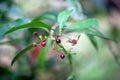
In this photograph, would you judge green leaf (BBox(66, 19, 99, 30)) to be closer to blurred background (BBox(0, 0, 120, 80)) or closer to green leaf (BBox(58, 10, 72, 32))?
green leaf (BBox(58, 10, 72, 32))

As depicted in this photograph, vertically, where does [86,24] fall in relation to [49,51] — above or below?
above

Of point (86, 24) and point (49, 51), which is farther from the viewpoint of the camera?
point (49, 51)

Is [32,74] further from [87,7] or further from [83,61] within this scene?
[83,61]

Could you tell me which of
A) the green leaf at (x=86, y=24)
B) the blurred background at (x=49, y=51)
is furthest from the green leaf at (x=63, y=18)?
the blurred background at (x=49, y=51)

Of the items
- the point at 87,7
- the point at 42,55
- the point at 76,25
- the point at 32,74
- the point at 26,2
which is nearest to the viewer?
the point at 76,25

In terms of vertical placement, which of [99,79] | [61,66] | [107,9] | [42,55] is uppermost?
[107,9]

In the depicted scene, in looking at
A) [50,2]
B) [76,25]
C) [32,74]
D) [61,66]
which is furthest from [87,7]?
[76,25]

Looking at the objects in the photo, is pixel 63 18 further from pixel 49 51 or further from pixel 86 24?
pixel 49 51

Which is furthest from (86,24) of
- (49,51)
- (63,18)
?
(49,51)
